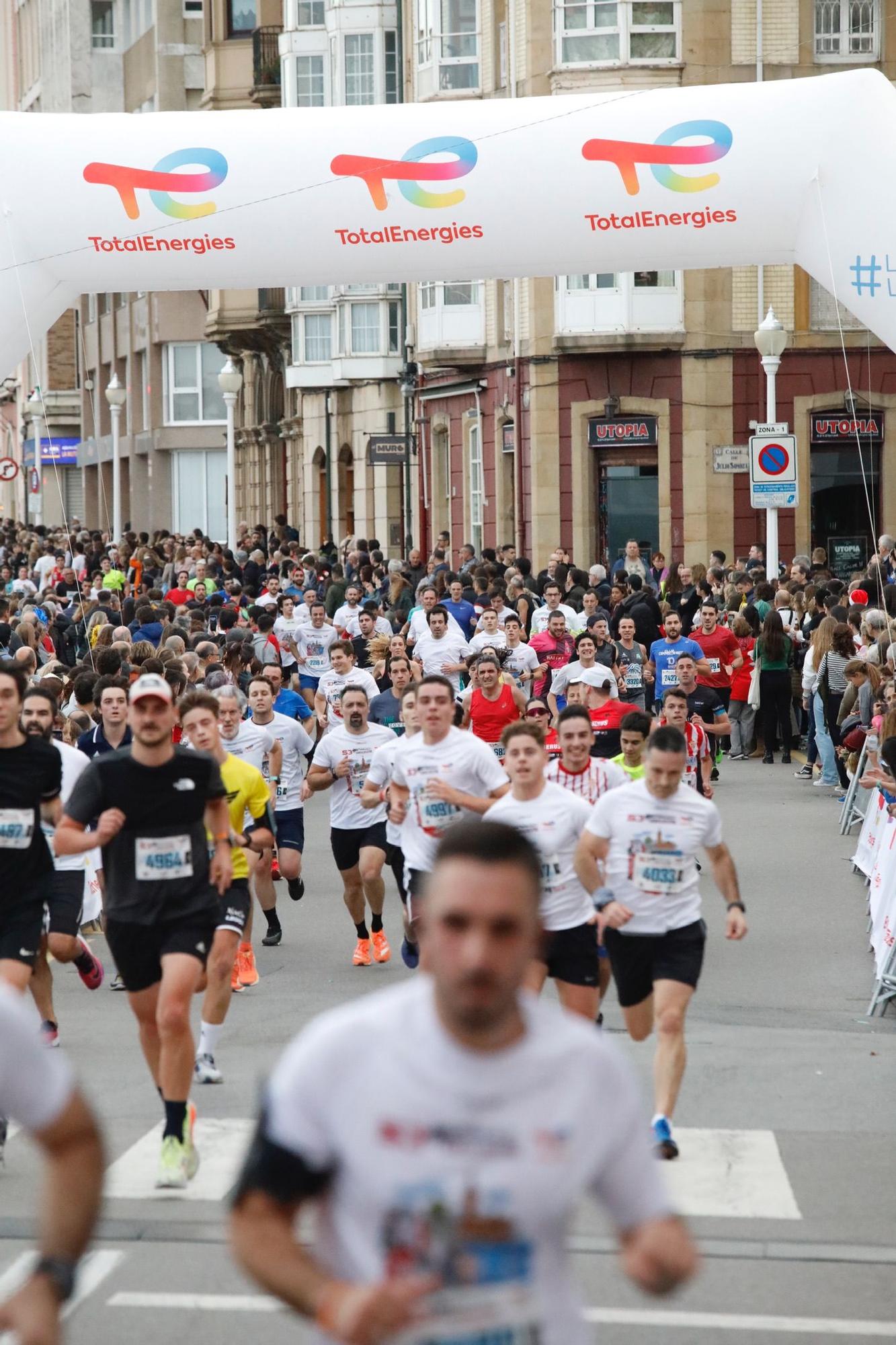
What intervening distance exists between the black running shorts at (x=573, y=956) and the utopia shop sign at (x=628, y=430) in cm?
2980

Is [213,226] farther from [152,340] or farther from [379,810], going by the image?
[152,340]

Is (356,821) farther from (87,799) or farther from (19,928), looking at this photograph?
(87,799)

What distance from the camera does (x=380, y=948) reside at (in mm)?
12664

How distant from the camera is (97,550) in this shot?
3866 centimetres

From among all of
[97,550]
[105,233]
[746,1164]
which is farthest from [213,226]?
[97,550]

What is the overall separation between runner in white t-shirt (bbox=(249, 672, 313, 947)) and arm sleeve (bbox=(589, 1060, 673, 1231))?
386 inches

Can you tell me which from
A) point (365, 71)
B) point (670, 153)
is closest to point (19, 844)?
point (670, 153)

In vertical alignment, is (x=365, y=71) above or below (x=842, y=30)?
above

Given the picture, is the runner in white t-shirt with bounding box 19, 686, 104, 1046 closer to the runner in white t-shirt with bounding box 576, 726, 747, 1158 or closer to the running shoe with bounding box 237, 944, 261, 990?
the running shoe with bounding box 237, 944, 261, 990

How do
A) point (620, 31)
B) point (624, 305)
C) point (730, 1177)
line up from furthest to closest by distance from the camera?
point (624, 305) → point (620, 31) → point (730, 1177)

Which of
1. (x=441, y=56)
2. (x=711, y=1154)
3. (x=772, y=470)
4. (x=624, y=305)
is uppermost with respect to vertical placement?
(x=441, y=56)

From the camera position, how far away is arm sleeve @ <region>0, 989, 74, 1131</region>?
3295mm

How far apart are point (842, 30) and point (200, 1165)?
33327 millimetres

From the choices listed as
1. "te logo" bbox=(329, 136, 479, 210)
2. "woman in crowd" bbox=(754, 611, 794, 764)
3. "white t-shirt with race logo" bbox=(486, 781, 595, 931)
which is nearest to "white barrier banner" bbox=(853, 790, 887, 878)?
"te logo" bbox=(329, 136, 479, 210)
